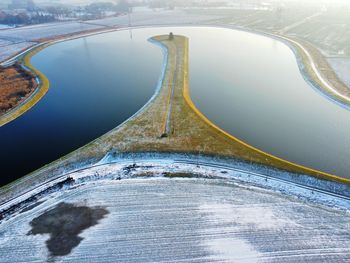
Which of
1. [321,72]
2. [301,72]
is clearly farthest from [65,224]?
[321,72]

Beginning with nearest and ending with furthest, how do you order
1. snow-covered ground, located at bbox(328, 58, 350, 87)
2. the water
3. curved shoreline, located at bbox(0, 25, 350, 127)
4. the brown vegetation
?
the water
curved shoreline, located at bbox(0, 25, 350, 127)
the brown vegetation
snow-covered ground, located at bbox(328, 58, 350, 87)

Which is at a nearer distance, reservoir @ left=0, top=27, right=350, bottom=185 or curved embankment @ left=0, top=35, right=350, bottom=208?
curved embankment @ left=0, top=35, right=350, bottom=208

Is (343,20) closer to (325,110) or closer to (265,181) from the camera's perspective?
(325,110)

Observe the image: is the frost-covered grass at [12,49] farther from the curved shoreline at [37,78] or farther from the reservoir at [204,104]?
the reservoir at [204,104]

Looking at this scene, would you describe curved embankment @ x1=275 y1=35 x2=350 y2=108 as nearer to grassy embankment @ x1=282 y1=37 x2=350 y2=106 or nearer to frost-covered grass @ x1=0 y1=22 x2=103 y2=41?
grassy embankment @ x1=282 y1=37 x2=350 y2=106

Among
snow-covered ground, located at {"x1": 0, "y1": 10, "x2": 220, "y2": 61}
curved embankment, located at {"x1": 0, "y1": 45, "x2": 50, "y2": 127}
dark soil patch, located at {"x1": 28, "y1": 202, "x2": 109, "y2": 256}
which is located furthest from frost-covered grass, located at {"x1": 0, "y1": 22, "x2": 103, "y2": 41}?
Answer: dark soil patch, located at {"x1": 28, "y1": 202, "x2": 109, "y2": 256}

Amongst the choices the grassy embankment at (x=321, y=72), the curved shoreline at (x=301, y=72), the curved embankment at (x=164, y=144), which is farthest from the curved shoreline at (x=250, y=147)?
the grassy embankment at (x=321, y=72)
